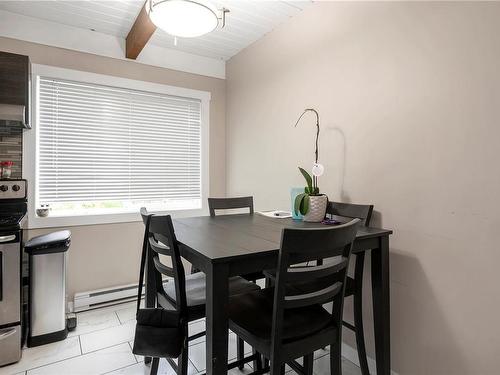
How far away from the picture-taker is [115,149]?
2.94 m

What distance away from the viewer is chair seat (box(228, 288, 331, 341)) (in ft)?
3.91

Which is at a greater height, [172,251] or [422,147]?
[422,147]

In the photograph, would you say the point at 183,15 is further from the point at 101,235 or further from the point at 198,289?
the point at 101,235

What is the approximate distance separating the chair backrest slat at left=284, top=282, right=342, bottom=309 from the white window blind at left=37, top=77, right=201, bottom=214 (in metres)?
2.34

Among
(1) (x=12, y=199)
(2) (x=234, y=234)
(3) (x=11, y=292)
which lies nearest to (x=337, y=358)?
(2) (x=234, y=234)

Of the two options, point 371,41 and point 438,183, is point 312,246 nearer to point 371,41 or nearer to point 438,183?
point 438,183

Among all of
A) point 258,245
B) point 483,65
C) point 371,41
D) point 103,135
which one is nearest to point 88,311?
point 103,135

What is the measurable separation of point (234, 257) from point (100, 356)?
5.06 feet

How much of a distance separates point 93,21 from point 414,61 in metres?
2.55

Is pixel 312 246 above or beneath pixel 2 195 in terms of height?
beneath

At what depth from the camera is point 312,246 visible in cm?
106

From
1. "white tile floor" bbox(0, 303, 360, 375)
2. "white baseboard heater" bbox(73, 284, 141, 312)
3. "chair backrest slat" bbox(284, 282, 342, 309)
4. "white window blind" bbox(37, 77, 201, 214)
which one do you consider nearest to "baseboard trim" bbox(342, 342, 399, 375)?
"white tile floor" bbox(0, 303, 360, 375)

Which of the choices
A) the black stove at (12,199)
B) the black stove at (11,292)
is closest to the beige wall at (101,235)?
the black stove at (12,199)

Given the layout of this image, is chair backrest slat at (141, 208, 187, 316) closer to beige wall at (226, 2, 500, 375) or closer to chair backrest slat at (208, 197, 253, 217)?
chair backrest slat at (208, 197, 253, 217)
